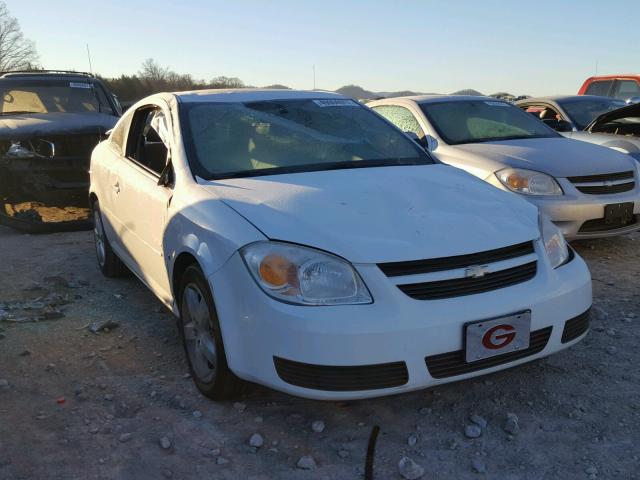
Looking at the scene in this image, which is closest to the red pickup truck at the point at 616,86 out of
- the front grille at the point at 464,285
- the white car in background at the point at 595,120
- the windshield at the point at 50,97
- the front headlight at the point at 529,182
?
the white car in background at the point at 595,120

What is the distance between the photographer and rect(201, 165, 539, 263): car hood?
8.31ft

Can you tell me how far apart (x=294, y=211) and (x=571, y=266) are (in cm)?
127

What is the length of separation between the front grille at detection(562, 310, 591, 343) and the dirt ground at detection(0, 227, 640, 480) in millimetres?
307

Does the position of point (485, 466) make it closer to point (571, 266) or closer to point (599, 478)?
point (599, 478)

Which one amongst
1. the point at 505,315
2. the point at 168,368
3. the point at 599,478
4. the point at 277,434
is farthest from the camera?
the point at 168,368

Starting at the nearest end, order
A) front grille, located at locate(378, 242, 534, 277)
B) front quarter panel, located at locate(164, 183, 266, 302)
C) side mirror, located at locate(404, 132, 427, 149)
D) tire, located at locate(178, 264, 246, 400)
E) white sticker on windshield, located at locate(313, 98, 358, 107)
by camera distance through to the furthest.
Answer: front grille, located at locate(378, 242, 534, 277) → front quarter panel, located at locate(164, 183, 266, 302) → tire, located at locate(178, 264, 246, 400) → white sticker on windshield, located at locate(313, 98, 358, 107) → side mirror, located at locate(404, 132, 427, 149)

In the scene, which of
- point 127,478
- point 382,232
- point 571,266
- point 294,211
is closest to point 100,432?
point 127,478

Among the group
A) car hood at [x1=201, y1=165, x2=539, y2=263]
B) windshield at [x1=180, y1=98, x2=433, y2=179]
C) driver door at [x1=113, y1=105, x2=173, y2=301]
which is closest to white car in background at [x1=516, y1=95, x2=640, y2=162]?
windshield at [x1=180, y1=98, x2=433, y2=179]

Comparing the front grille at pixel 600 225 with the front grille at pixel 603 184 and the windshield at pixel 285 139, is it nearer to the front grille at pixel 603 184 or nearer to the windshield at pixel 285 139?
the front grille at pixel 603 184

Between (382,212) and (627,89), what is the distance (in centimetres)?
1067

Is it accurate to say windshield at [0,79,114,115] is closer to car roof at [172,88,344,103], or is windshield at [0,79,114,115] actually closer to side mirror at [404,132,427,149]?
car roof at [172,88,344,103]

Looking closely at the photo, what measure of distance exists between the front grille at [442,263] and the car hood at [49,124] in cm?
548

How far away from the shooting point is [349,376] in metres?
2.42

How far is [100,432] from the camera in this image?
2.70 metres
